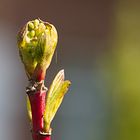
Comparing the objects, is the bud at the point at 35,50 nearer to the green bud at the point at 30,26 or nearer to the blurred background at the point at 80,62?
the green bud at the point at 30,26

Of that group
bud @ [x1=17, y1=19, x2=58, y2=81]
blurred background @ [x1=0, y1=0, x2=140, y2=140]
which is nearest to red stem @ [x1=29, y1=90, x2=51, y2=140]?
bud @ [x1=17, y1=19, x2=58, y2=81]

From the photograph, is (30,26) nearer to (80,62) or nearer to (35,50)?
(35,50)

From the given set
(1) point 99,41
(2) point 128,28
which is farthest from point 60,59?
(2) point 128,28

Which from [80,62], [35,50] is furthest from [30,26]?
[80,62]

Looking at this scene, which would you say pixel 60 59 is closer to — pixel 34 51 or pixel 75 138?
pixel 75 138

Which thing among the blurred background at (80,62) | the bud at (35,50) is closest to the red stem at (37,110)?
the bud at (35,50)
